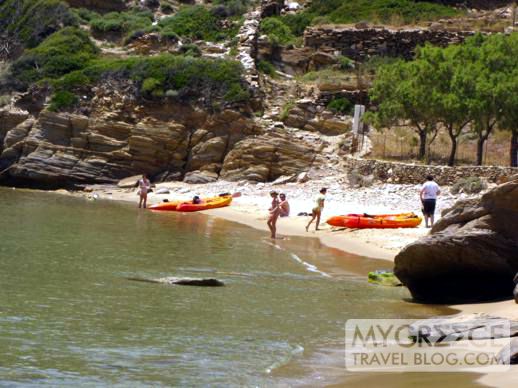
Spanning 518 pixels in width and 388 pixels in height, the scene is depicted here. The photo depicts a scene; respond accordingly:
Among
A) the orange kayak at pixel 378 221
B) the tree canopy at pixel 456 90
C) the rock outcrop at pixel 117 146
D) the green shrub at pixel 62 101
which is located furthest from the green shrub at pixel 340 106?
the orange kayak at pixel 378 221

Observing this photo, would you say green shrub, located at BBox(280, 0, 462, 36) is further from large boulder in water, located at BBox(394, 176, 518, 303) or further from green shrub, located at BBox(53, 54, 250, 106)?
large boulder in water, located at BBox(394, 176, 518, 303)

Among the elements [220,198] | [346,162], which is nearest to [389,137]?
[346,162]

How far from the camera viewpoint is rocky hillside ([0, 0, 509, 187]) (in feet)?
133

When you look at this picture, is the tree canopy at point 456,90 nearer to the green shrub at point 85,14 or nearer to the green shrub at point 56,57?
the green shrub at point 56,57

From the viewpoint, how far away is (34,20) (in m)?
53.8

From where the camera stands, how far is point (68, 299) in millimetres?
13836

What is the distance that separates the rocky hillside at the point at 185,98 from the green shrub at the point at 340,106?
0.10m

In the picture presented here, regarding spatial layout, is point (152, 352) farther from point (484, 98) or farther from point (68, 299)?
point (484, 98)

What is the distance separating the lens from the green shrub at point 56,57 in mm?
46125

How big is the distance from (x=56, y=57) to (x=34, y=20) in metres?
7.91

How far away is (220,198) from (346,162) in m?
7.28

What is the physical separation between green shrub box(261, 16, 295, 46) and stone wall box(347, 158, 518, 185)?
1543cm

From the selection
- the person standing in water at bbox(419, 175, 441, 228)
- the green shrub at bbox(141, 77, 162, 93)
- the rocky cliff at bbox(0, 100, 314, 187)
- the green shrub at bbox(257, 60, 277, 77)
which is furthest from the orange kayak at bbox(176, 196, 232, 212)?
the green shrub at bbox(257, 60, 277, 77)

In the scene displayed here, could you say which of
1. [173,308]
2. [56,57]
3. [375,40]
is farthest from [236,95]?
[173,308]
